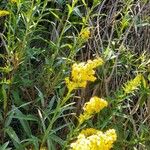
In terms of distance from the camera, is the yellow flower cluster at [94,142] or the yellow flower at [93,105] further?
the yellow flower at [93,105]

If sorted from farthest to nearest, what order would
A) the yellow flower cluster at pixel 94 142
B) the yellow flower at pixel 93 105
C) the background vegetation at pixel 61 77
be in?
the background vegetation at pixel 61 77
the yellow flower at pixel 93 105
the yellow flower cluster at pixel 94 142

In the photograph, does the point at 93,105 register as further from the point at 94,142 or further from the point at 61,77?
the point at 61,77

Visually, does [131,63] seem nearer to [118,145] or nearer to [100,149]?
[118,145]

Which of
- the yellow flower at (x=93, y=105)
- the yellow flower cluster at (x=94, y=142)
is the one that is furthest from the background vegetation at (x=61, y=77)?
the yellow flower cluster at (x=94, y=142)

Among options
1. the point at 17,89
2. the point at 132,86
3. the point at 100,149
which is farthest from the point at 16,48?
the point at 100,149

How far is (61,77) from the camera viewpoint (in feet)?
7.00

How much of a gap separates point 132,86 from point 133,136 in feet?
1.36

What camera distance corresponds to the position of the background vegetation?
1.97m

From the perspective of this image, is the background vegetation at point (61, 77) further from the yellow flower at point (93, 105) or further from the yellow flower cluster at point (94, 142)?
the yellow flower cluster at point (94, 142)

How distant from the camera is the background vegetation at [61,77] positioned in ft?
6.47

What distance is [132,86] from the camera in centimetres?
192

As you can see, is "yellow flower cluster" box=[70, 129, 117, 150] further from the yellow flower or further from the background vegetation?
the background vegetation

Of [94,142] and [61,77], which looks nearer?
[94,142]

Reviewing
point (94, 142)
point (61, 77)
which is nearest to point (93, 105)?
point (94, 142)
